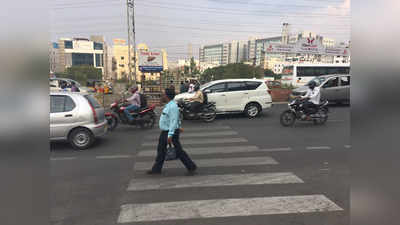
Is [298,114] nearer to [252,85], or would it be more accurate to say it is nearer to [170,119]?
[252,85]

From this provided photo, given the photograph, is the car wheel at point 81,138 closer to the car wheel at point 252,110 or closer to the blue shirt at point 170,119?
the blue shirt at point 170,119

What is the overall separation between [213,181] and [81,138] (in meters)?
3.93

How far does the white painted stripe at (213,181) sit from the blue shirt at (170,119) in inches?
31.6

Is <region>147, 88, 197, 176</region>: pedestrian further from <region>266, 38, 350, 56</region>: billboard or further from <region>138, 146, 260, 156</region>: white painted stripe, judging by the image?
<region>266, 38, 350, 56</region>: billboard

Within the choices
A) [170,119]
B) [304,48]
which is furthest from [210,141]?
[304,48]

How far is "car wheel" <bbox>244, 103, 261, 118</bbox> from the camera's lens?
1147cm

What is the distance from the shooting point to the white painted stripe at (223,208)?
327 cm

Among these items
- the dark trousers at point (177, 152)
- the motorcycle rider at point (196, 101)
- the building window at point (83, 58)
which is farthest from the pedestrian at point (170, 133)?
the building window at point (83, 58)

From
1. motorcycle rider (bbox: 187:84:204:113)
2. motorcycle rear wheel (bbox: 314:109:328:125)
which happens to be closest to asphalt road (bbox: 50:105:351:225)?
motorcycle rear wheel (bbox: 314:109:328:125)

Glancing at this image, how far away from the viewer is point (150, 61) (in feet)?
68.9

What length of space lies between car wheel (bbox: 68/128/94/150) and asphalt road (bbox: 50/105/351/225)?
21 centimetres
